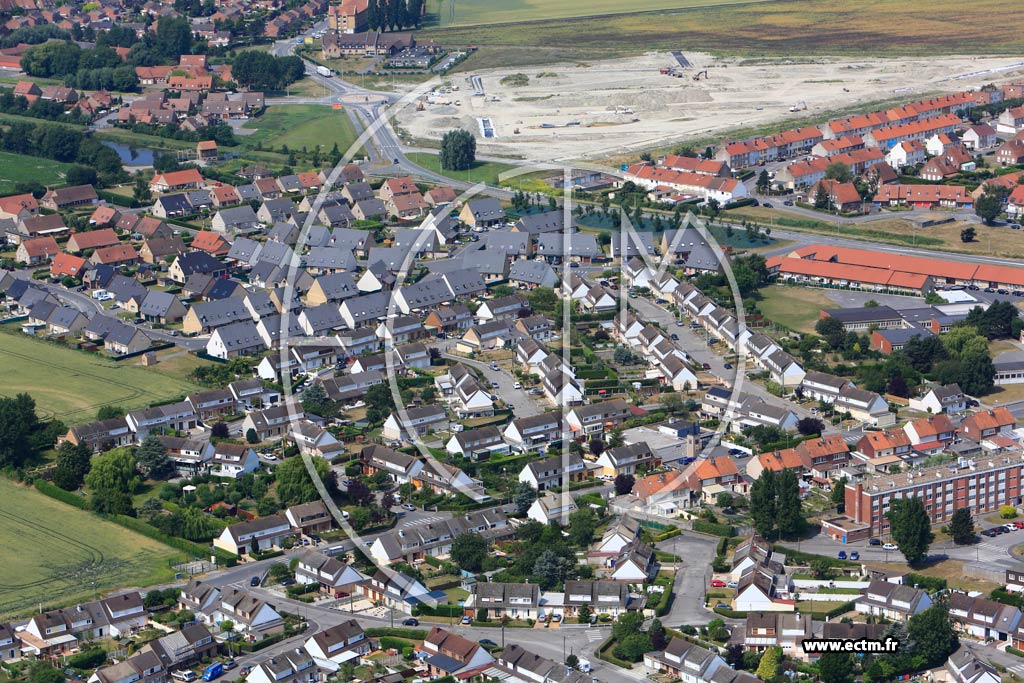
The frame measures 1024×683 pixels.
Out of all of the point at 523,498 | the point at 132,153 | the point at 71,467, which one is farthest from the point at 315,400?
the point at 132,153

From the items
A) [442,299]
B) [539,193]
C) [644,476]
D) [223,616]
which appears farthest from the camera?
[539,193]

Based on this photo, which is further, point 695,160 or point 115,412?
point 695,160

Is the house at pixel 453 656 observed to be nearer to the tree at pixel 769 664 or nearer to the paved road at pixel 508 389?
the tree at pixel 769 664

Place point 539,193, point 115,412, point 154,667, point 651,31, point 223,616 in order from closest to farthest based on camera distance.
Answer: point 154,667, point 223,616, point 115,412, point 539,193, point 651,31

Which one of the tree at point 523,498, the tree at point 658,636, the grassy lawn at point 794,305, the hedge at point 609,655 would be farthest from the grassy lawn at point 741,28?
the tree at point 658,636

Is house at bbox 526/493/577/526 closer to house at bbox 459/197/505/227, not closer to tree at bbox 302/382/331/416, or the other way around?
tree at bbox 302/382/331/416

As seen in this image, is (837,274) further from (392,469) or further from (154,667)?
(154,667)

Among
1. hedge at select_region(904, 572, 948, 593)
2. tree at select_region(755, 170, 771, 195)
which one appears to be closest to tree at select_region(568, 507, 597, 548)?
Answer: hedge at select_region(904, 572, 948, 593)

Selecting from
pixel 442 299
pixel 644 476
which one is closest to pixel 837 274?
pixel 442 299
